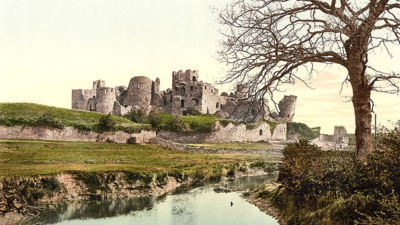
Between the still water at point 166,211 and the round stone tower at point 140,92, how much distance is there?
46236 mm

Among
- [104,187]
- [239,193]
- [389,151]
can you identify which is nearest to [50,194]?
[104,187]

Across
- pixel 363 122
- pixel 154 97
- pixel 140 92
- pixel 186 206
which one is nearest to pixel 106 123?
pixel 140 92

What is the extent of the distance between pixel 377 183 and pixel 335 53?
18.4 feet

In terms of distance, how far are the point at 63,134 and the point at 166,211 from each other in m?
26.1

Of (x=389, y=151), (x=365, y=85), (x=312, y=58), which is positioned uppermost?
(x=312, y=58)

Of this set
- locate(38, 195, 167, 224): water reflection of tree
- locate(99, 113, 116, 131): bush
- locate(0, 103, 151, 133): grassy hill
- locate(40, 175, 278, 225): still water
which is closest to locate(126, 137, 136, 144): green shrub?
locate(0, 103, 151, 133): grassy hill

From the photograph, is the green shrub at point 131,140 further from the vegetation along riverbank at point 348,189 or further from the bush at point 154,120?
the vegetation along riverbank at point 348,189

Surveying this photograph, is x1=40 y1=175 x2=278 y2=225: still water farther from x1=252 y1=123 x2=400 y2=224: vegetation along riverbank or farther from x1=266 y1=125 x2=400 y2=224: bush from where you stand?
x1=266 y1=125 x2=400 y2=224: bush

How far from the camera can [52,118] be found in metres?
37.9

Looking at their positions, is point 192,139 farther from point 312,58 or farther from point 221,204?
point 312,58

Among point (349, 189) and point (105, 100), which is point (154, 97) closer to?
point (105, 100)

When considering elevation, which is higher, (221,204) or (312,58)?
(312,58)

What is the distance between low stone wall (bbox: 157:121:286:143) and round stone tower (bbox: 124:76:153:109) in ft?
48.1

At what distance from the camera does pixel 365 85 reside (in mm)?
13250
